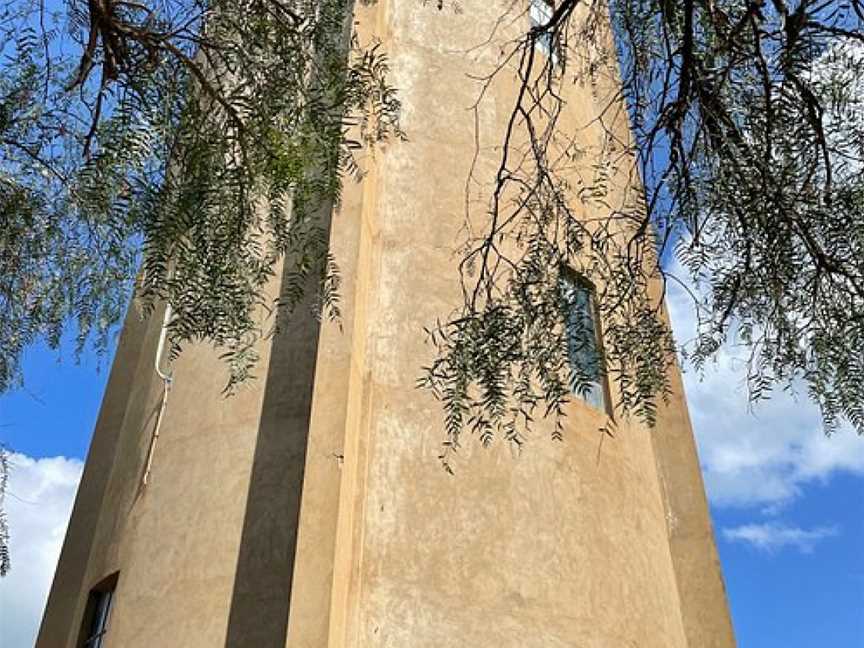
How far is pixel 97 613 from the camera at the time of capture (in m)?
8.40

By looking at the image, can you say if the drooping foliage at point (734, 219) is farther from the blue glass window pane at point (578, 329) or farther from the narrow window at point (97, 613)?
the narrow window at point (97, 613)

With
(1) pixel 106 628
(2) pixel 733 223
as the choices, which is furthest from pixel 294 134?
(1) pixel 106 628

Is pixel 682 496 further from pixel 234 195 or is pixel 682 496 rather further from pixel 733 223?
pixel 234 195

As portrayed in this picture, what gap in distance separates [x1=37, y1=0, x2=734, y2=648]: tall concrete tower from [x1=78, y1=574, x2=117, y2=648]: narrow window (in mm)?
22

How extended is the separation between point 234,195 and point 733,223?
3.18m

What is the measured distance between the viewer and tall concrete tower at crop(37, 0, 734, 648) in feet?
22.3

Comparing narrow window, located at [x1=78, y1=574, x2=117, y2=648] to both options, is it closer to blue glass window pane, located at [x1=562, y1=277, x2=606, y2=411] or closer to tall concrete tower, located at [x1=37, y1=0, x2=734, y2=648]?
tall concrete tower, located at [x1=37, y1=0, x2=734, y2=648]

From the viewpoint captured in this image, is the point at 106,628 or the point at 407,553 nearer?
the point at 407,553

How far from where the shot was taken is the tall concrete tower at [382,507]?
680 centimetres

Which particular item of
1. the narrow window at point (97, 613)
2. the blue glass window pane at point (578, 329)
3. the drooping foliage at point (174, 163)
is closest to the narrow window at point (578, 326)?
the blue glass window pane at point (578, 329)

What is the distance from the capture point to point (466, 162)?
9.79m

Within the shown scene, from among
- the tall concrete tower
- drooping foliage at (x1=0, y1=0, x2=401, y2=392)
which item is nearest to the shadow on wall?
the tall concrete tower

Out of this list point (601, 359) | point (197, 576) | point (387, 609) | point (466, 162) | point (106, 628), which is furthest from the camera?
point (466, 162)

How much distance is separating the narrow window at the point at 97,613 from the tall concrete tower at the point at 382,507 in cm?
Answer: 2
